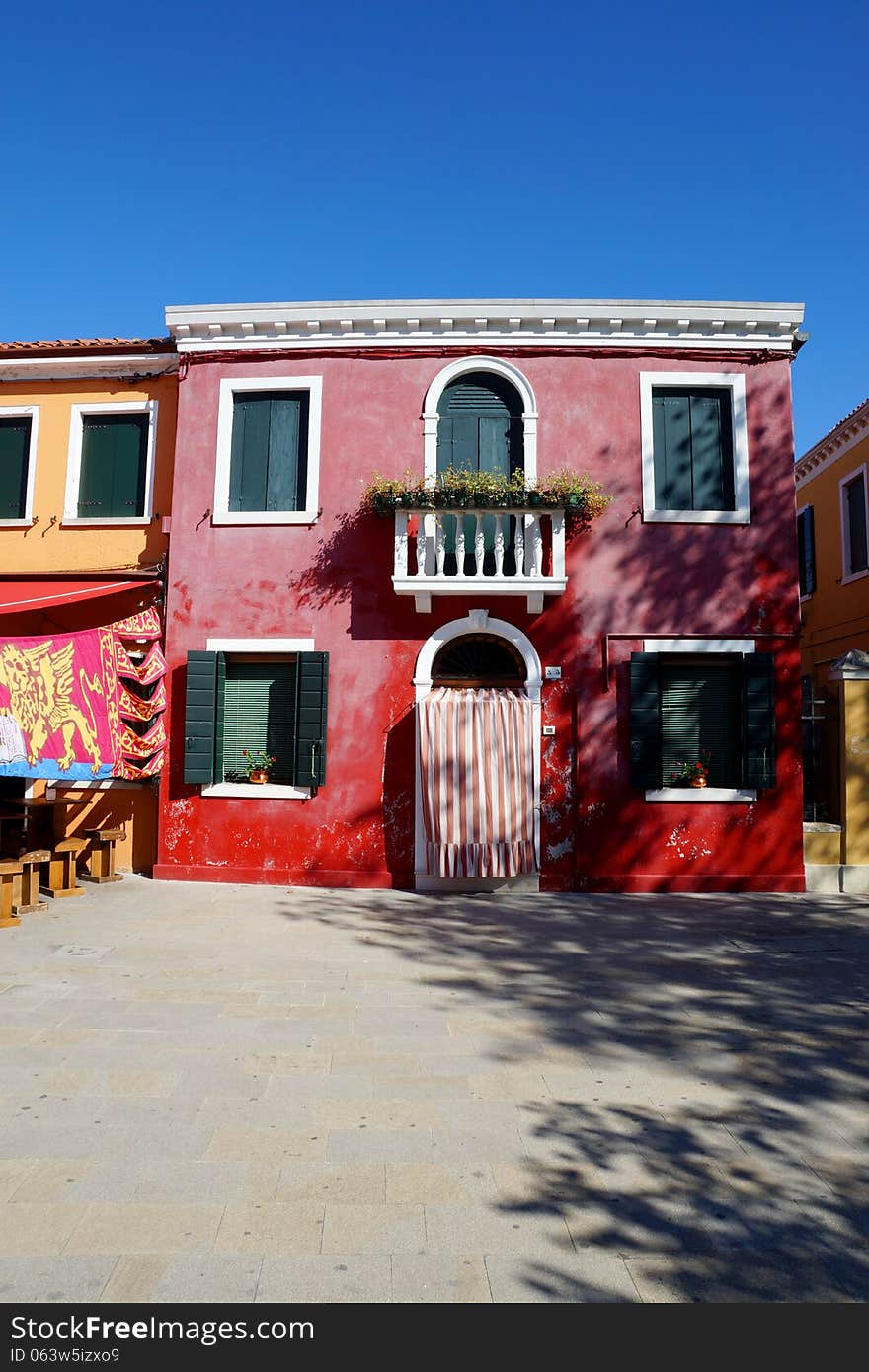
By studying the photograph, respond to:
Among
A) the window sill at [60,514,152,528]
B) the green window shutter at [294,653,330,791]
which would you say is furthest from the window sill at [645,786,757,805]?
the window sill at [60,514,152,528]

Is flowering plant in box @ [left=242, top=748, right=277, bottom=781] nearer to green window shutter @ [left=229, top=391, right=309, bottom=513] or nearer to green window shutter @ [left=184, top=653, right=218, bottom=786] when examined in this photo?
green window shutter @ [left=184, top=653, right=218, bottom=786]

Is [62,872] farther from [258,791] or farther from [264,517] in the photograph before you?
[264,517]

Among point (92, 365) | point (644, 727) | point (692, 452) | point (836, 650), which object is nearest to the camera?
point (644, 727)

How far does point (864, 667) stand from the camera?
32.9 feet

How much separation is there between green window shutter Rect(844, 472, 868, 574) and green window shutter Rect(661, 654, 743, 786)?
6.33m

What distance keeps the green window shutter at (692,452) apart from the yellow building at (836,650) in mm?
2696

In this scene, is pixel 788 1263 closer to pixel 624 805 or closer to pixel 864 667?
pixel 624 805

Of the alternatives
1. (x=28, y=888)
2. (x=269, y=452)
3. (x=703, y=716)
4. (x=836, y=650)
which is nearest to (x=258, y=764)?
(x=28, y=888)

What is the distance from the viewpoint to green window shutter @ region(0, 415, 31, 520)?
444 inches

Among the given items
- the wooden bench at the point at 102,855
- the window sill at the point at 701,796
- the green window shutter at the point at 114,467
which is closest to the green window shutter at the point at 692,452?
the window sill at the point at 701,796

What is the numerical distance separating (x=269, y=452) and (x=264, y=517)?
3.04 feet

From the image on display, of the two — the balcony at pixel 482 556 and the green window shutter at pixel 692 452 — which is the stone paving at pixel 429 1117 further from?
the green window shutter at pixel 692 452

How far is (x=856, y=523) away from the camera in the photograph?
1526 cm

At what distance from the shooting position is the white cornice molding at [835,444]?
14.8 metres
